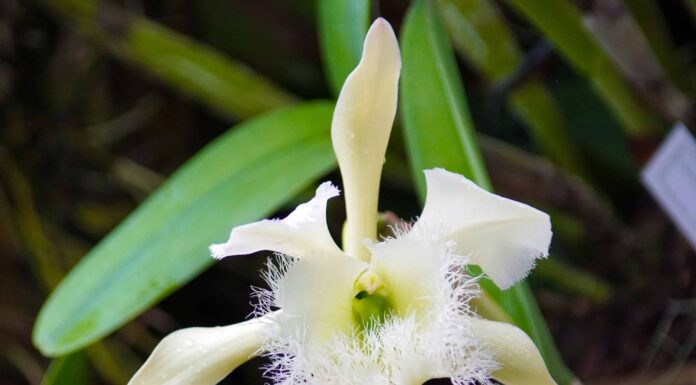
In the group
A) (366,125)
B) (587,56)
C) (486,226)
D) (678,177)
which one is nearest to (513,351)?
(486,226)

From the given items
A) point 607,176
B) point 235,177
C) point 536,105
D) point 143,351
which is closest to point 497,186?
point 536,105

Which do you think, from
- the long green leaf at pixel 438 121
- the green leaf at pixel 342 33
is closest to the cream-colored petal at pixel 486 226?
the long green leaf at pixel 438 121

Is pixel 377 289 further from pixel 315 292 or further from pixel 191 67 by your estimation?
pixel 191 67

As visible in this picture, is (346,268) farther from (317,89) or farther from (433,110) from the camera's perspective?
(317,89)

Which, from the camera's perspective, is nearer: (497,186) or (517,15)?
(497,186)

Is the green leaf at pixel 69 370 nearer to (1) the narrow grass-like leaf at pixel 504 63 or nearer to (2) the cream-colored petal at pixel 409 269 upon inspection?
(2) the cream-colored petal at pixel 409 269

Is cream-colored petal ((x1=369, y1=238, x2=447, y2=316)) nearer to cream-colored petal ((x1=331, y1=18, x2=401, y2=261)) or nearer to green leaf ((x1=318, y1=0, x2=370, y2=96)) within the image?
cream-colored petal ((x1=331, y1=18, x2=401, y2=261))

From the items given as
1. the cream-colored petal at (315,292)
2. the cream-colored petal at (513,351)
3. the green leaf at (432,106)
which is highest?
the green leaf at (432,106)
